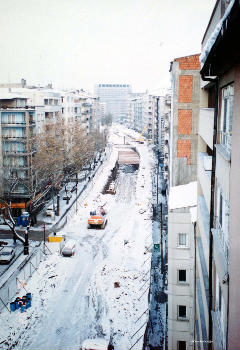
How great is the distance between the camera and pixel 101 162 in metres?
67.6

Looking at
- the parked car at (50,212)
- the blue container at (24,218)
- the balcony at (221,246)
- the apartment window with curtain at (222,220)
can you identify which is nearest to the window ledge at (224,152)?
the apartment window with curtain at (222,220)

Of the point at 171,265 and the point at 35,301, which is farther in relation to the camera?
the point at 35,301

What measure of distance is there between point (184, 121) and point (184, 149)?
47.6 inches

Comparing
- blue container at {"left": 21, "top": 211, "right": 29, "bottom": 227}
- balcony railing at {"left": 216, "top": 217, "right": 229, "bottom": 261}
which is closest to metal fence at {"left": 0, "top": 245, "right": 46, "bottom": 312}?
blue container at {"left": 21, "top": 211, "right": 29, "bottom": 227}

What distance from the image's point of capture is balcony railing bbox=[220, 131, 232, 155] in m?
5.74

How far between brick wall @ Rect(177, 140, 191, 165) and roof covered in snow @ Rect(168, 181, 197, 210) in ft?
4.02

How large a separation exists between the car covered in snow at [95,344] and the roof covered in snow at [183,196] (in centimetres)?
596

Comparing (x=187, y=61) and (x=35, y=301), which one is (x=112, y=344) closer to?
(x=35, y=301)

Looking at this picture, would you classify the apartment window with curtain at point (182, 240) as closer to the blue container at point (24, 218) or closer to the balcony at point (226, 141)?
the balcony at point (226, 141)

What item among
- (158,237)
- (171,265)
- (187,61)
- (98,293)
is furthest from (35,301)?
(187,61)

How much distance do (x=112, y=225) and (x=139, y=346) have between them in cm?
1697

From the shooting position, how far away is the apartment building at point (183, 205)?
14.2m

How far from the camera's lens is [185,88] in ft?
52.2

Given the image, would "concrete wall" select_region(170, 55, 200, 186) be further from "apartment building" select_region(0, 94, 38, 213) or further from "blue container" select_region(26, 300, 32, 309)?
"apartment building" select_region(0, 94, 38, 213)
